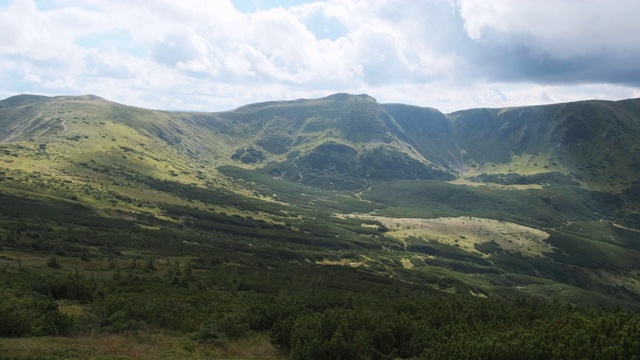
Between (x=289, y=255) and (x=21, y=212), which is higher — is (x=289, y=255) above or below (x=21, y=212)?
below

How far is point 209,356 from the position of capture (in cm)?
3500

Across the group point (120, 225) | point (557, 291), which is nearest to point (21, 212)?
point (120, 225)

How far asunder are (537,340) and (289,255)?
466ft

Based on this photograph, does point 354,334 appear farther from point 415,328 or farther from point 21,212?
point 21,212

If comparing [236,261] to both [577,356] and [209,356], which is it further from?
[577,356]

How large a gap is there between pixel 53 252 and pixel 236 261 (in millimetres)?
50198

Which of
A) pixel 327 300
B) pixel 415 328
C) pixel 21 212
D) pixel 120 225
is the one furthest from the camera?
pixel 120 225

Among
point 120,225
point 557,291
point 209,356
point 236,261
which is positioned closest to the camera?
point 209,356

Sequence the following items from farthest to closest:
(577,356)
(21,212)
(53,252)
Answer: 1. (21,212)
2. (53,252)
3. (577,356)

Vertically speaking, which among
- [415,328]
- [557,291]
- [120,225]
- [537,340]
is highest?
[537,340]

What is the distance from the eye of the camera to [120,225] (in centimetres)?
15700

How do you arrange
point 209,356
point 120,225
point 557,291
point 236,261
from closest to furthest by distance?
point 209,356 < point 236,261 < point 120,225 < point 557,291

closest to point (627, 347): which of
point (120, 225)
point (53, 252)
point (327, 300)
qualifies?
point (327, 300)

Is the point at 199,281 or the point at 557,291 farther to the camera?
the point at 557,291
